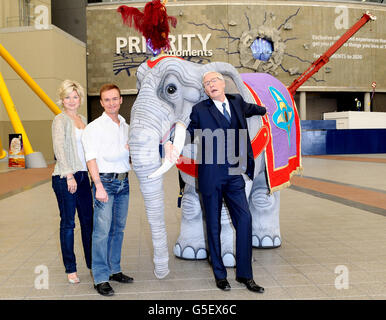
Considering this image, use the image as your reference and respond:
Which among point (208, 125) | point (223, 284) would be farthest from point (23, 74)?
point (223, 284)

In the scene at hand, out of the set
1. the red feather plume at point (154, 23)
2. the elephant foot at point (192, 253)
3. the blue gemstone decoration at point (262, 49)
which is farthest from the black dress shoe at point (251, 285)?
the blue gemstone decoration at point (262, 49)

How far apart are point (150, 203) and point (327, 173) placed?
9097 mm

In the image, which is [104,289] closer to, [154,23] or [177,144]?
[177,144]

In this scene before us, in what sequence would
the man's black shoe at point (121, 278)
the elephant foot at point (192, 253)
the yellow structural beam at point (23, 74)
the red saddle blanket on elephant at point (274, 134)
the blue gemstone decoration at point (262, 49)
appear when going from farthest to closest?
the blue gemstone decoration at point (262, 49)
the yellow structural beam at point (23, 74)
the elephant foot at point (192, 253)
the red saddle blanket on elephant at point (274, 134)
the man's black shoe at point (121, 278)

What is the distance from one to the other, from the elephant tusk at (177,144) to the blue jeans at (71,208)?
2.35 feet

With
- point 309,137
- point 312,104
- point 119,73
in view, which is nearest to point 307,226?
point 309,137

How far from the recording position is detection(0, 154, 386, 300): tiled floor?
9.34 ft

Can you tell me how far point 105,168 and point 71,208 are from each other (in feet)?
1.41

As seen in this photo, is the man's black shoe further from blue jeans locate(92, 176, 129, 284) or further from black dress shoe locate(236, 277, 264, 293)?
black dress shoe locate(236, 277, 264, 293)

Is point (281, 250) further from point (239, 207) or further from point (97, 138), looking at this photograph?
point (97, 138)

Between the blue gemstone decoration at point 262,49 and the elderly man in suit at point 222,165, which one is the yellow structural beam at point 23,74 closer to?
the blue gemstone decoration at point 262,49

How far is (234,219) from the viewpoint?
2895 mm

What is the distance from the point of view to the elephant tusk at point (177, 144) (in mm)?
2607

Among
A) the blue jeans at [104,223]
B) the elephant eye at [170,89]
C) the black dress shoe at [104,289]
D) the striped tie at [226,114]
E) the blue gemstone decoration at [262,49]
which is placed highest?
the blue gemstone decoration at [262,49]
